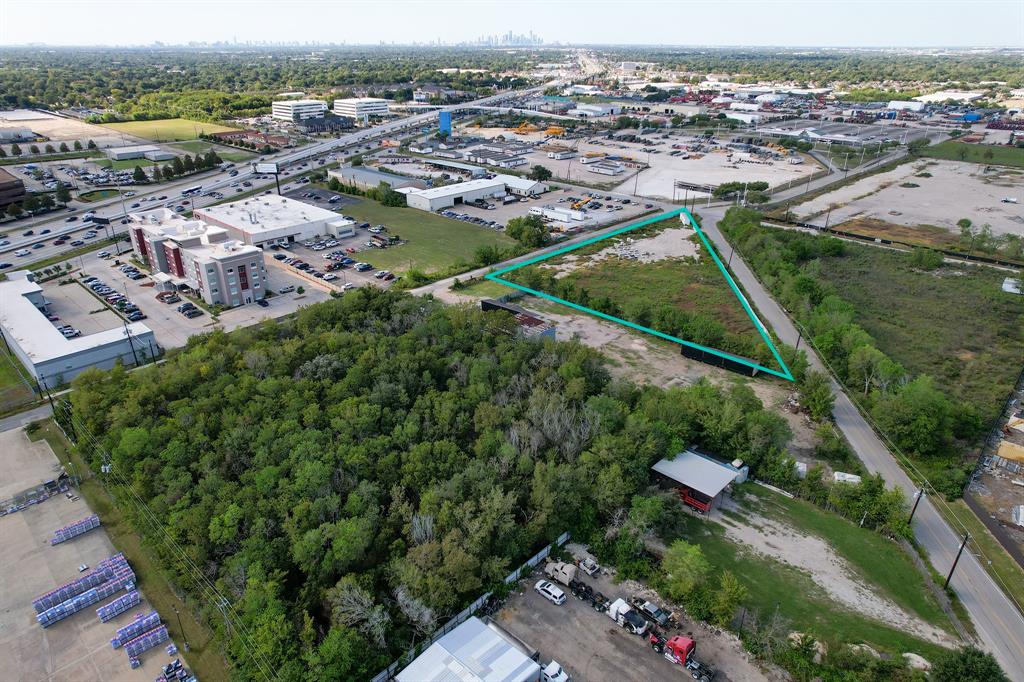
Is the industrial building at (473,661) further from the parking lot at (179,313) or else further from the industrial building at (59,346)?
the parking lot at (179,313)

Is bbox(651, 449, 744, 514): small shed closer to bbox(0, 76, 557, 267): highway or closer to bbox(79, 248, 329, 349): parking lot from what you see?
bbox(79, 248, 329, 349): parking lot

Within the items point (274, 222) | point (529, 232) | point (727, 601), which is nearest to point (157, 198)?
point (274, 222)

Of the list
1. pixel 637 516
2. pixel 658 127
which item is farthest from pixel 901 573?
pixel 658 127

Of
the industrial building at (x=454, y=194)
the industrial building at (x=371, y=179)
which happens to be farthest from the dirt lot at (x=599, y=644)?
the industrial building at (x=371, y=179)

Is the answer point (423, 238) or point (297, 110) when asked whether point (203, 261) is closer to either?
point (423, 238)

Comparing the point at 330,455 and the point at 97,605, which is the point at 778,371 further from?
the point at 97,605

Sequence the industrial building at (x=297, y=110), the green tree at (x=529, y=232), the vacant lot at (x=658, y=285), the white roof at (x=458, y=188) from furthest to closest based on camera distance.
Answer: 1. the industrial building at (x=297, y=110)
2. the white roof at (x=458, y=188)
3. the green tree at (x=529, y=232)
4. the vacant lot at (x=658, y=285)

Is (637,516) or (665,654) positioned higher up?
(637,516)
